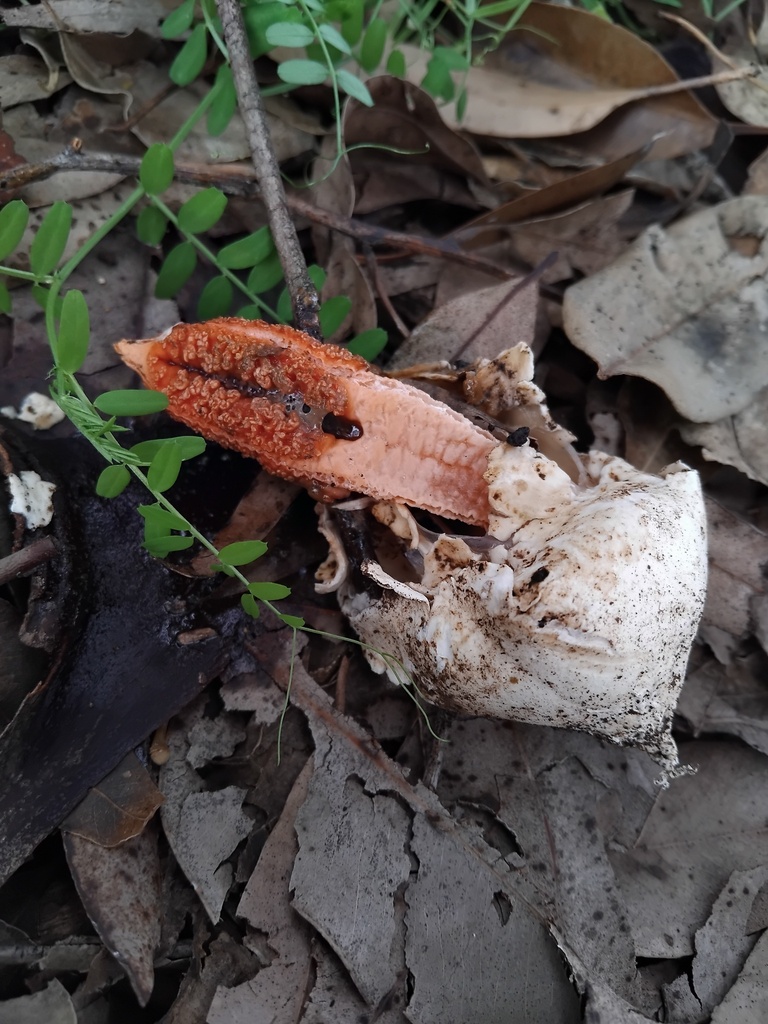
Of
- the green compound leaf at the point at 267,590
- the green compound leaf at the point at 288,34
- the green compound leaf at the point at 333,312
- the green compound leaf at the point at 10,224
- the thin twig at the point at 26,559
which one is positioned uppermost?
the green compound leaf at the point at 288,34

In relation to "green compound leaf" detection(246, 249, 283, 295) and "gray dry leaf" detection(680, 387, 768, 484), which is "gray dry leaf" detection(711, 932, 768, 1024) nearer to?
"gray dry leaf" detection(680, 387, 768, 484)

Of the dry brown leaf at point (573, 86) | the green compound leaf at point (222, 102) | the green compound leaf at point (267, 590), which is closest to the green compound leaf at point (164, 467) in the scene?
the green compound leaf at point (267, 590)

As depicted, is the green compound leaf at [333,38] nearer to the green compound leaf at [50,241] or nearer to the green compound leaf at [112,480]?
the green compound leaf at [50,241]

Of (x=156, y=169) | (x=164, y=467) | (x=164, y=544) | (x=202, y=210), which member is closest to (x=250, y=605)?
(x=164, y=544)

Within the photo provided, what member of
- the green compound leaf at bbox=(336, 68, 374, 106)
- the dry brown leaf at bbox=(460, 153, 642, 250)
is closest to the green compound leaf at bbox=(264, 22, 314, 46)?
the green compound leaf at bbox=(336, 68, 374, 106)

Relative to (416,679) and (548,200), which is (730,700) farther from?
(548,200)

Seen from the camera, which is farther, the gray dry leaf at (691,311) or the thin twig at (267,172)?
the gray dry leaf at (691,311)
